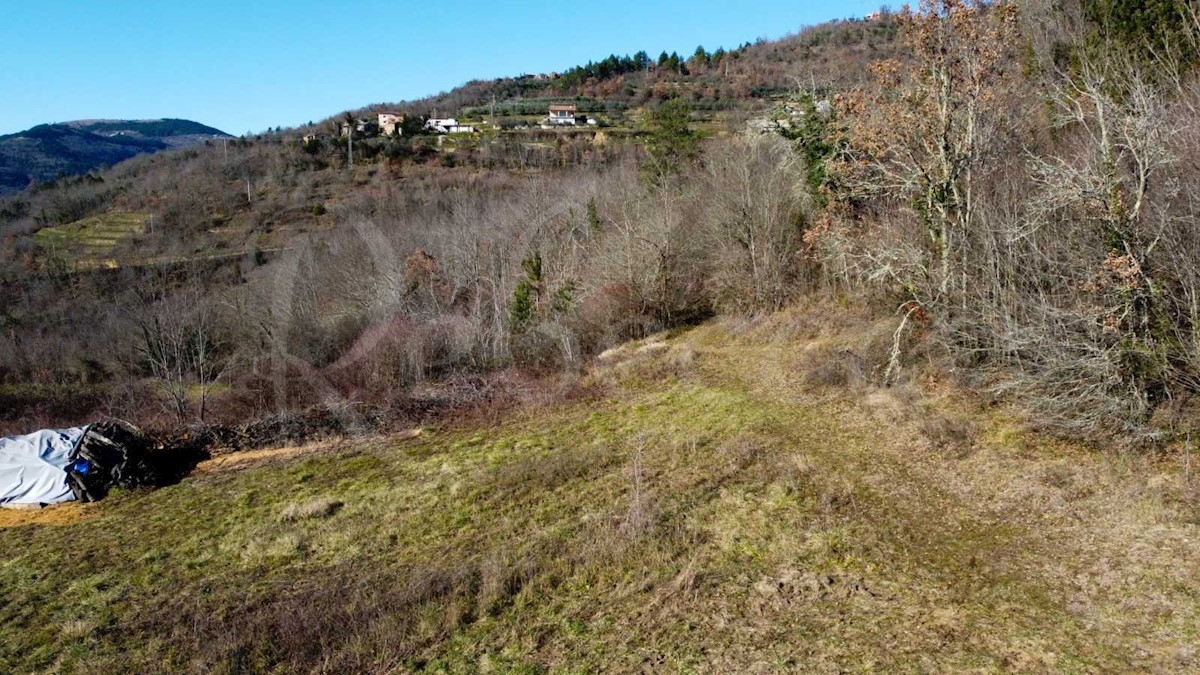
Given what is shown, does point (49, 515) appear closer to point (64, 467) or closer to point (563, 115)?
point (64, 467)

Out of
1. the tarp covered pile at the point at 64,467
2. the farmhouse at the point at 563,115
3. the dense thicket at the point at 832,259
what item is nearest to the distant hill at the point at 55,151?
the farmhouse at the point at 563,115

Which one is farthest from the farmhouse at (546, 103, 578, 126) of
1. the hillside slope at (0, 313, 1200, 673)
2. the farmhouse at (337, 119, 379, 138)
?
the hillside slope at (0, 313, 1200, 673)

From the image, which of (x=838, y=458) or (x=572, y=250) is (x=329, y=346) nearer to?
(x=572, y=250)

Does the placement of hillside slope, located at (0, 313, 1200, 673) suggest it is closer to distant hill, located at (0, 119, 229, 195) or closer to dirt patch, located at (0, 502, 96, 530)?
dirt patch, located at (0, 502, 96, 530)

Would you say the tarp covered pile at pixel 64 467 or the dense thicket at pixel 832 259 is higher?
the dense thicket at pixel 832 259

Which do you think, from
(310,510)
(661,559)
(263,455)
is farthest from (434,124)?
(661,559)

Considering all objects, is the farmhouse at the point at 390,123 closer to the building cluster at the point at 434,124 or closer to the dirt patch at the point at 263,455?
the building cluster at the point at 434,124
